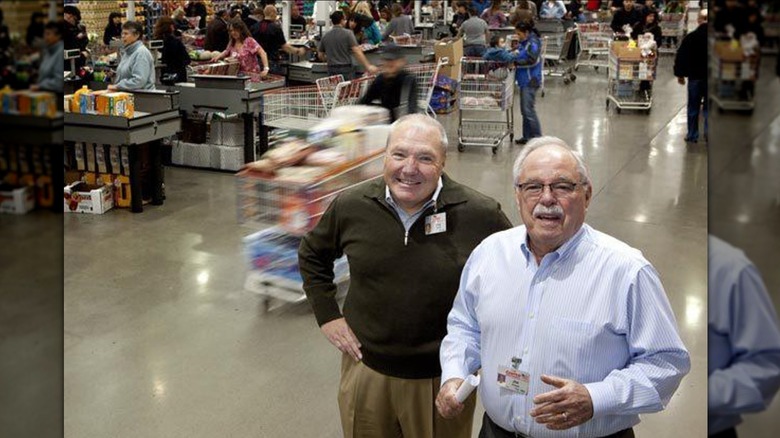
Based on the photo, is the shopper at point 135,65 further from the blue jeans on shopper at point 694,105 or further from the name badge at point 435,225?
the blue jeans on shopper at point 694,105

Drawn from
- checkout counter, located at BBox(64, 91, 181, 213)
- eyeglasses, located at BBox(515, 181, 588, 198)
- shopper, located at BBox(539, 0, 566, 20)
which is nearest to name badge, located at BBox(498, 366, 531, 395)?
eyeglasses, located at BBox(515, 181, 588, 198)

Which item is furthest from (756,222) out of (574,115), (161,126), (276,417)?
(574,115)

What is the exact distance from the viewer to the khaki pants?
264 cm

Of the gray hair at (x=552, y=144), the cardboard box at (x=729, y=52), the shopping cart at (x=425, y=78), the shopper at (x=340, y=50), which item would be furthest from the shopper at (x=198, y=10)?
the cardboard box at (x=729, y=52)

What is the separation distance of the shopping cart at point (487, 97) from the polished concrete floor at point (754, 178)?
958cm

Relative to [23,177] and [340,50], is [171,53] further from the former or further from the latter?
[23,177]

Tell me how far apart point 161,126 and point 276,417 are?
441 centimetres

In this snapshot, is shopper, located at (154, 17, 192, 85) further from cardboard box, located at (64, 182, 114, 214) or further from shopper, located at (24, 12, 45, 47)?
shopper, located at (24, 12, 45, 47)

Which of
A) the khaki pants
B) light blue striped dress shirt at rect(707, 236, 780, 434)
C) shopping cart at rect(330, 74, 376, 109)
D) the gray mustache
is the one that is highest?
light blue striped dress shirt at rect(707, 236, 780, 434)

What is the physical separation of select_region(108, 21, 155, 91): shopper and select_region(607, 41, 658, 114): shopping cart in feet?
24.3

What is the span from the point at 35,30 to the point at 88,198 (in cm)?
735

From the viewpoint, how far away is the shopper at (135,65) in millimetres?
8133

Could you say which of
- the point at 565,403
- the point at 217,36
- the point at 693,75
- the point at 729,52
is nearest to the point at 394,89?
the point at 693,75

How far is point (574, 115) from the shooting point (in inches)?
504
